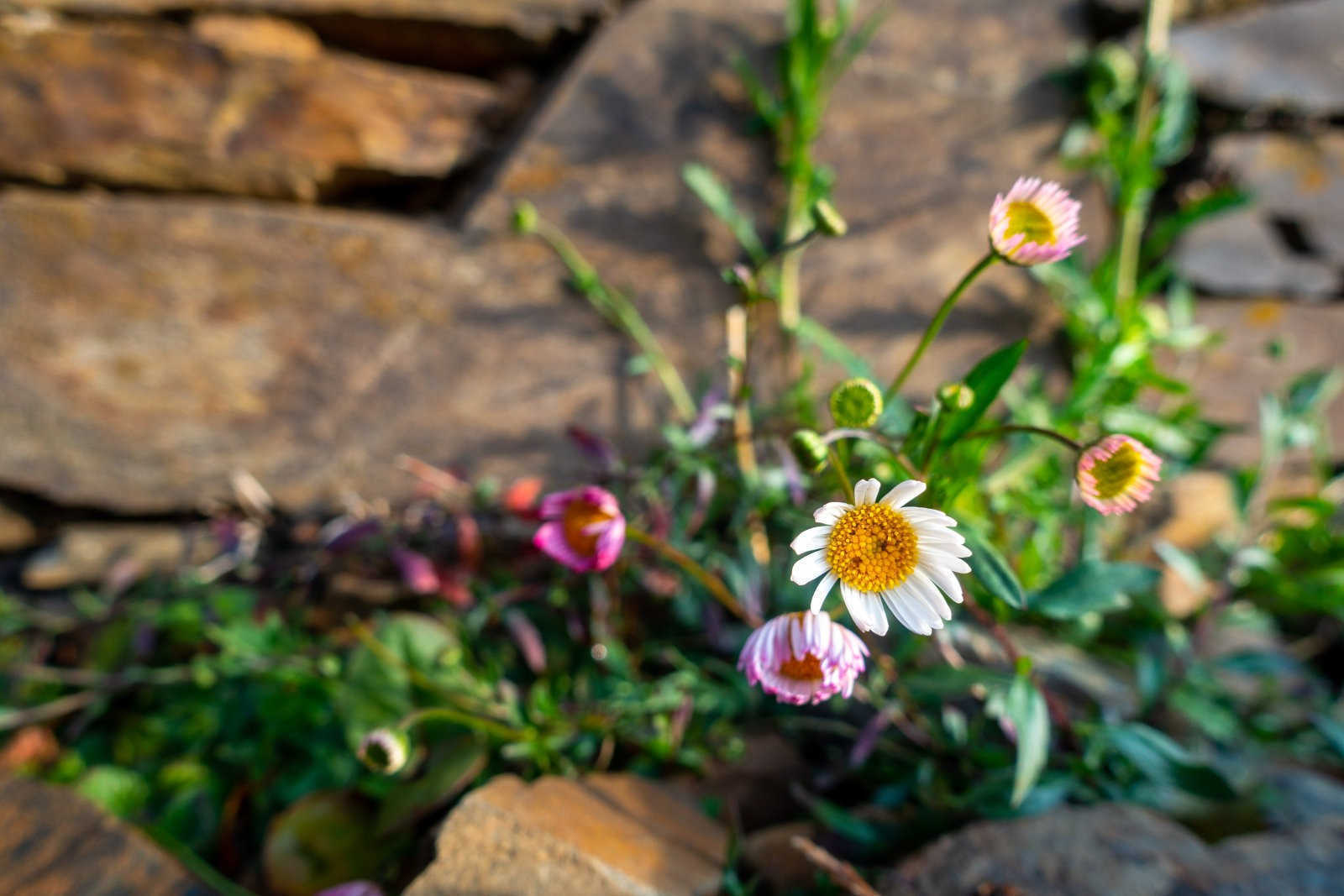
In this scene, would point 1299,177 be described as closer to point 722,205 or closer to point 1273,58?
point 1273,58

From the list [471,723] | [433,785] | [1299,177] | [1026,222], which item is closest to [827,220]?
[1026,222]

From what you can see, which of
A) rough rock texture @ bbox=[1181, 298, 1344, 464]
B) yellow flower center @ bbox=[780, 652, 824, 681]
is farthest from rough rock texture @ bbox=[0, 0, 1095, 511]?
yellow flower center @ bbox=[780, 652, 824, 681]

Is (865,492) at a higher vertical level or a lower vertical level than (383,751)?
higher

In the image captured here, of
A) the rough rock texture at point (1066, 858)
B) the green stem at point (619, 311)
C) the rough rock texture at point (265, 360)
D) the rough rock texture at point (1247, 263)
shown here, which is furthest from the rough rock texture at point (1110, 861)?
the rough rock texture at point (1247, 263)

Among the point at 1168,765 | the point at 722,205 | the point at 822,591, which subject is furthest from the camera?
the point at 722,205

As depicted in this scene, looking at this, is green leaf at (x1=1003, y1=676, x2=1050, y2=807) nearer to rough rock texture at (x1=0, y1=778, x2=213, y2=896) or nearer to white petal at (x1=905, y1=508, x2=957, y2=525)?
white petal at (x1=905, y1=508, x2=957, y2=525)

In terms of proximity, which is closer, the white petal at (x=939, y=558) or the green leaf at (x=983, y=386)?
the white petal at (x=939, y=558)

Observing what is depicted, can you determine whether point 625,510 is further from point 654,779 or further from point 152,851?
point 152,851

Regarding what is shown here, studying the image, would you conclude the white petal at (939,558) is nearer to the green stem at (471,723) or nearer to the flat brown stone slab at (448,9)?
the green stem at (471,723)
